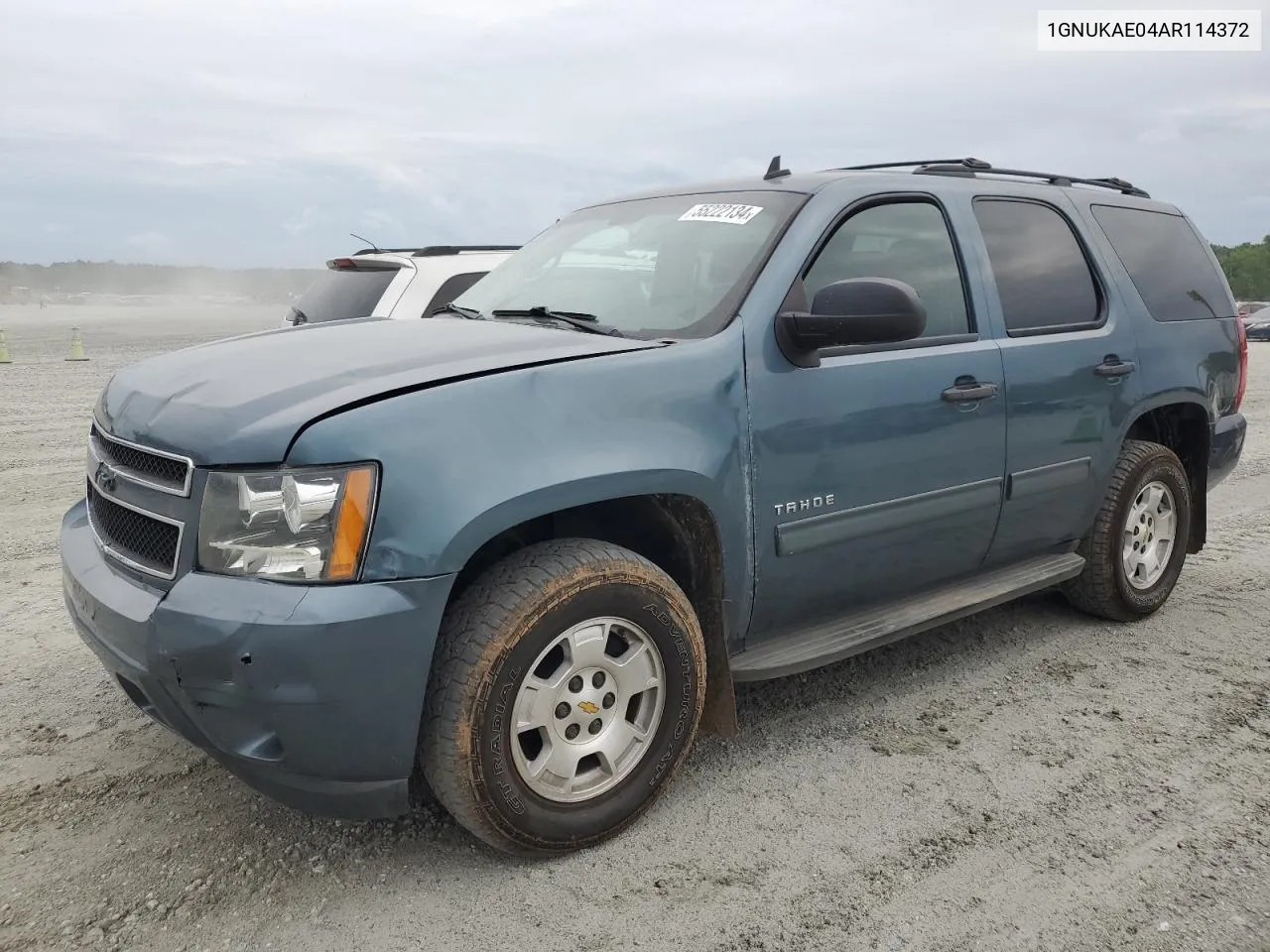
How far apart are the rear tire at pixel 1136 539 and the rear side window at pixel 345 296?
453 centimetres

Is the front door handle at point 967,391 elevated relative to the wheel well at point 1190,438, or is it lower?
elevated

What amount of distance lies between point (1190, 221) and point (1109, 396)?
1.60 m

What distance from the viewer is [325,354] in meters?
2.88

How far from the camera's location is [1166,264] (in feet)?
15.6

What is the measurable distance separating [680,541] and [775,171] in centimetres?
156

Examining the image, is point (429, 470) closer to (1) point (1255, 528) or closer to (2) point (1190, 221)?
(2) point (1190, 221)

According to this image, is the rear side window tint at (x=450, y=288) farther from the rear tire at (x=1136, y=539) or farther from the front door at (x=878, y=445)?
the rear tire at (x=1136, y=539)

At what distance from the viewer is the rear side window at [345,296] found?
6.74 metres

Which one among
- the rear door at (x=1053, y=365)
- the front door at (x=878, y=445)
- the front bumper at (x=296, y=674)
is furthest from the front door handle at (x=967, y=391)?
the front bumper at (x=296, y=674)

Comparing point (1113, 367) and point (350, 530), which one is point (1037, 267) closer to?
point (1113, 367)

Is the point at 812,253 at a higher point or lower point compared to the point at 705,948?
higher

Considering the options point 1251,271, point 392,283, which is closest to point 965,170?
point 392,283

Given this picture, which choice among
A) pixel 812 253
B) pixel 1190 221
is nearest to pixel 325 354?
pixel 812 253

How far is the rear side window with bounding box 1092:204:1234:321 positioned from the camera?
180 inches
